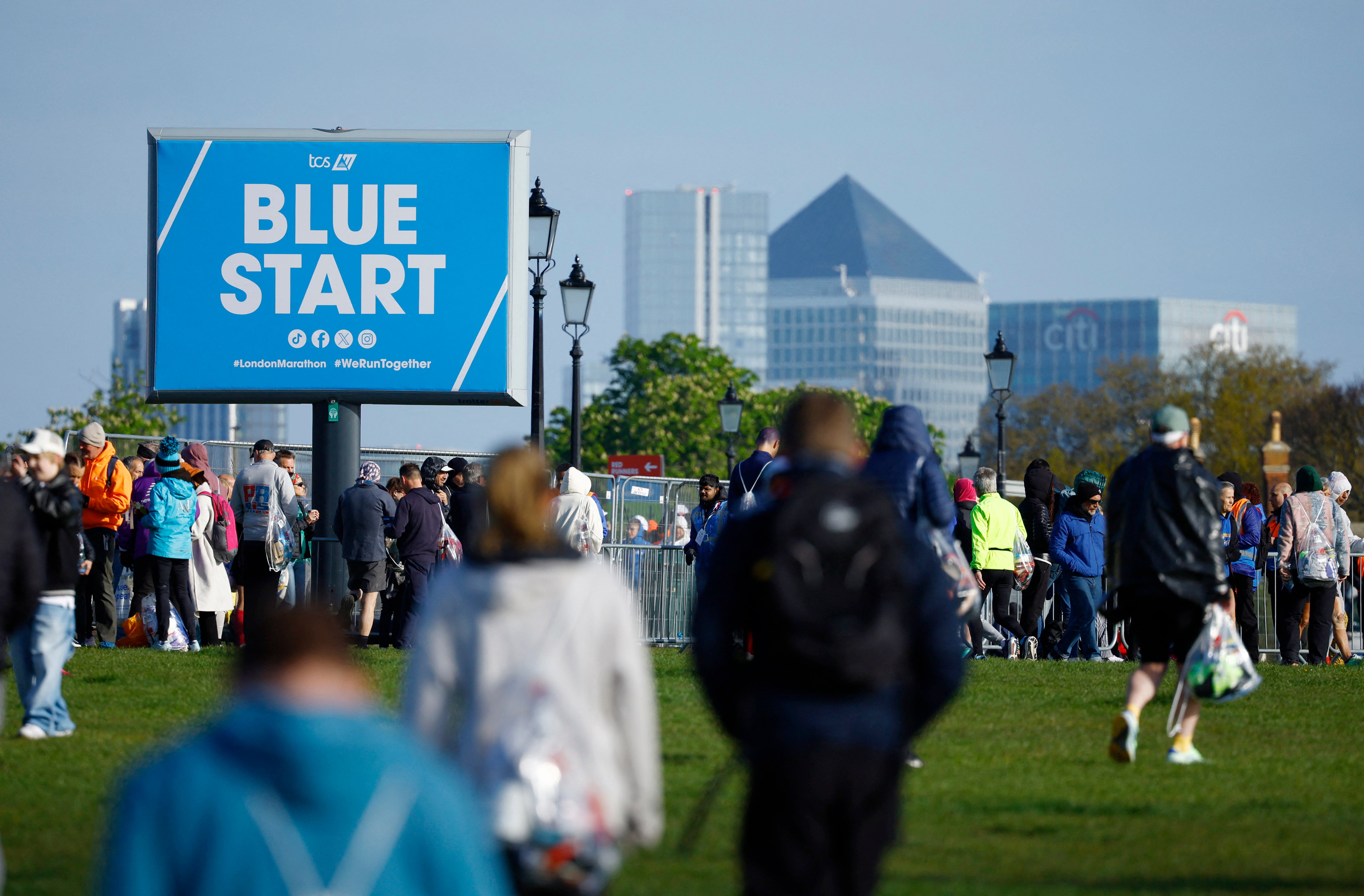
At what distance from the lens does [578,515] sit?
15055 mm

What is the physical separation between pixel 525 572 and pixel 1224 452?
7071 cm

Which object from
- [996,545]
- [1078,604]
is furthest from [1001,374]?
[996,545]

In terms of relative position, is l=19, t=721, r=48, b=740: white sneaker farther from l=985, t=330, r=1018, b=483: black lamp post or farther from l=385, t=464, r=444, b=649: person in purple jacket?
l=985, t=330, r=1018, b=483: black lamp post

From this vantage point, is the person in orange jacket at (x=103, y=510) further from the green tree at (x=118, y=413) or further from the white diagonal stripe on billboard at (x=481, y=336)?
the green tree at (x=118, y=413)

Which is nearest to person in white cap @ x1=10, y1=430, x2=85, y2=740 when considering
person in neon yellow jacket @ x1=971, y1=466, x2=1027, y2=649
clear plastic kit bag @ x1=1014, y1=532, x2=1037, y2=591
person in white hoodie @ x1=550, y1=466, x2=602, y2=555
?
person in white hoodie @ x1=550, y1=466, x2=602, y2=555

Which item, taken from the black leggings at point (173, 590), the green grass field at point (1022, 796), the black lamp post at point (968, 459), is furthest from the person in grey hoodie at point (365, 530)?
the black lamp post at point (968, 459)

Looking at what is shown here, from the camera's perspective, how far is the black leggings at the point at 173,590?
1520 cm

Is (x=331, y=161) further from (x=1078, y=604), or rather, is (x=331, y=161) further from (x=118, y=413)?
(x=118, y=413)

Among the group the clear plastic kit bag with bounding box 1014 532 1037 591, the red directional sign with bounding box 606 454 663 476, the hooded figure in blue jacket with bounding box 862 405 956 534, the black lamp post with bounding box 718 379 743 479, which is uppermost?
the black lamp post with bounding box 718 379 743 479

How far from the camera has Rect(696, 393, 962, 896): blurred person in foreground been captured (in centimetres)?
391

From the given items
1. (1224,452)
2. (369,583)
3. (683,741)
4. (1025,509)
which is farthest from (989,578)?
(1224,452)

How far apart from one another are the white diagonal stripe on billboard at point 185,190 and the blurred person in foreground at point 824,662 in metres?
13.7

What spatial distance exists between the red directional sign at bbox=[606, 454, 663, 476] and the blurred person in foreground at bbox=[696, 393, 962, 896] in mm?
23233

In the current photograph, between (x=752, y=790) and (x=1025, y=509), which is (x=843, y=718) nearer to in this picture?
(x=752, y=790)
